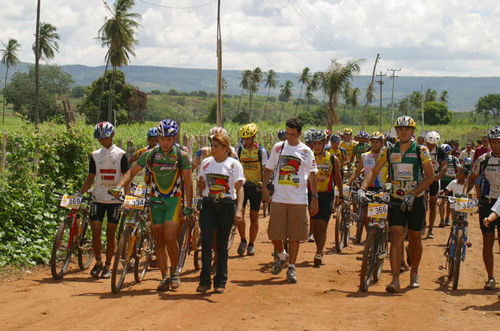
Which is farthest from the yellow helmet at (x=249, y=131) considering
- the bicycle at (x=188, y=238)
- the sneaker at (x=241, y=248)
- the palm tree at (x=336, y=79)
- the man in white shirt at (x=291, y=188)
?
the palm tree at (x=336, y=79)

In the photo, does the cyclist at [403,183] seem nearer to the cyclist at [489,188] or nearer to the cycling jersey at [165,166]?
the cyclist at [489,188]

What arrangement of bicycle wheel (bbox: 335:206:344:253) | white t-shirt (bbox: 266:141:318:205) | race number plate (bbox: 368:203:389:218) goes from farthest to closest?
bicycle wheel (bbox: 335:206:344:253) → white t-shirt (bbox: 266:141:318:205) → race number plate (bbox: 368:203:389:218)

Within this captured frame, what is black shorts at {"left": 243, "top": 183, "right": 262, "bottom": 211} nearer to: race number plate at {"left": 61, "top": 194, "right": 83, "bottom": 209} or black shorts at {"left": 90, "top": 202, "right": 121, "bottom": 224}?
black shorts at {"left": 90, "top": 202, "right": 121, "bottom": 224}

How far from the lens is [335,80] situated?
42156mm

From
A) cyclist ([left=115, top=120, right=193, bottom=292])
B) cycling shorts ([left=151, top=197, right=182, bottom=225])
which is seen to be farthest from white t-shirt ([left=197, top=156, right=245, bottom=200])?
cycling shorts ([left=151, top=197, right=182, bottom=225])

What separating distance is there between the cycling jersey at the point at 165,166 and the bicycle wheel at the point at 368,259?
102 inches

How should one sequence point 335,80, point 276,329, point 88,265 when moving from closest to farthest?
point 276,329 < point 88,265 < point 335,80

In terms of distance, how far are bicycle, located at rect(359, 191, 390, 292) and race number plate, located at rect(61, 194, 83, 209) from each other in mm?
4118

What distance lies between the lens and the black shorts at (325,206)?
1150cm

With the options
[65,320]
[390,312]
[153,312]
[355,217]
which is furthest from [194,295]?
[355,217]

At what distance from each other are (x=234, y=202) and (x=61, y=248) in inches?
108

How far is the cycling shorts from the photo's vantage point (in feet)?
28.6

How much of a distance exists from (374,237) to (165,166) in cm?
297

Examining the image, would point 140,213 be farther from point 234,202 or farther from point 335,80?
point 335,80
